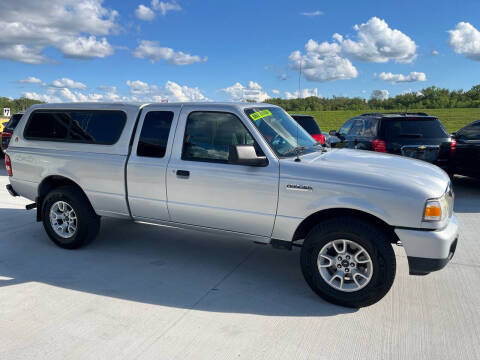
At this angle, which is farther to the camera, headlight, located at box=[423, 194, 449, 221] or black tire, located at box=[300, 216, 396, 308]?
black tire, located at box=[300, 216, 396, 308]

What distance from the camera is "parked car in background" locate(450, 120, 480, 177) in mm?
8516

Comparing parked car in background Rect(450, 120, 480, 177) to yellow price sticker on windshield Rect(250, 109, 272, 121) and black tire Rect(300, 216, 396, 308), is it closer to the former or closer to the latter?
yellow price sticker on windshield Rect(250, 109, 272, 121)

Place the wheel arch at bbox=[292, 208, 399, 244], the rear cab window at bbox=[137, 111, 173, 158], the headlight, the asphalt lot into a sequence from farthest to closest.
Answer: the rear cab window at bbox=[137, 111, 173, 158] → the wheel arch at bbox=[292, 208, 399, 244] → the headlight → the asphalt lot

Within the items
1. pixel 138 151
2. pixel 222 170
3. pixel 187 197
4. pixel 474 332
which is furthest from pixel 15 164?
pixel 474 332

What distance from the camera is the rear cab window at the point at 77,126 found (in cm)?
489

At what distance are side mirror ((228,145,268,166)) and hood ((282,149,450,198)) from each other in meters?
0.28

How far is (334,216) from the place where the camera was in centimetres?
382

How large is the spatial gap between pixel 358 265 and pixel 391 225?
48 cm

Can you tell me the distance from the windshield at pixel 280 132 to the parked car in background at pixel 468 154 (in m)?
5.20

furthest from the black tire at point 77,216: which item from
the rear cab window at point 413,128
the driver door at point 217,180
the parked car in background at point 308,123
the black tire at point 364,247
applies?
the parked car in background at point 308,123

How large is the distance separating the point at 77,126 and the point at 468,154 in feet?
25.4

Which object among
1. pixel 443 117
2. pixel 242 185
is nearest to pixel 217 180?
pixel 242 185

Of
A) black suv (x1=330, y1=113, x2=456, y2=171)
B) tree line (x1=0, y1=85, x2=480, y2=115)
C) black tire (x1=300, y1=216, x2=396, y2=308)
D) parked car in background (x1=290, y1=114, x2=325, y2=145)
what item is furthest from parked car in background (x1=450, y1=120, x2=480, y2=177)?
tree line (x1=0, y1=85, x2=480, y2=115)

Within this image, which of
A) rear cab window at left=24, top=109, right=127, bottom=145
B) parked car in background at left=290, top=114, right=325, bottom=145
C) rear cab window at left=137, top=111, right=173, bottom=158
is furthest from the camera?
parked car in background at left=290, top=114, right=325, bottom=145
